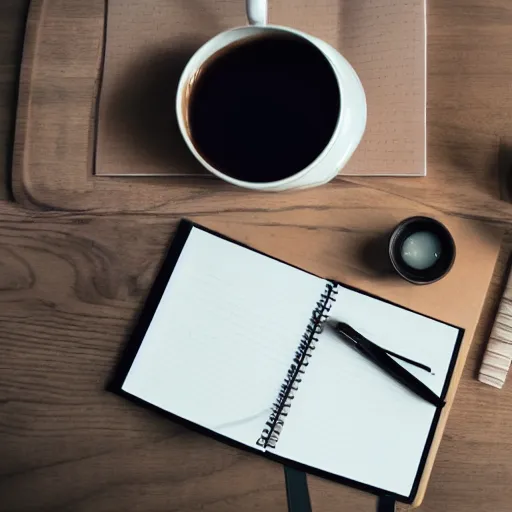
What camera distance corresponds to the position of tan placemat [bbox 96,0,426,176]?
666 millimetres

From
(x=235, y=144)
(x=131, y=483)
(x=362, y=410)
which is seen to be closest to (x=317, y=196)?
(x=235, y=144)

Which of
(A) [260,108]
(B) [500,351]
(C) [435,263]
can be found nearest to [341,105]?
(A) [260,108]

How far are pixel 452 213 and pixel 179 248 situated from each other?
0.28 metres

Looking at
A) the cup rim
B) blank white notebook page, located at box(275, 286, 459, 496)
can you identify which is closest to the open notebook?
blank white notebook page, located at box(275, 286, 459, 496)

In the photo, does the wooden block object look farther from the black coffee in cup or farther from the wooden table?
the black coffee in cup

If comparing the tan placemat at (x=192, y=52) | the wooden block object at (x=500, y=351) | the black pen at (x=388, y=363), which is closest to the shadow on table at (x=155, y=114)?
the tan placemat at (x=192, y=52)

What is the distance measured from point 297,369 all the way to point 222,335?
0.08 meters

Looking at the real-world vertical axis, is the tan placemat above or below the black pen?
above

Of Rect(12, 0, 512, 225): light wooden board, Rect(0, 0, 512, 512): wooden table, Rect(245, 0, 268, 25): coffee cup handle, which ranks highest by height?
Rect(245, 0, 268, 25): coffee cup handle

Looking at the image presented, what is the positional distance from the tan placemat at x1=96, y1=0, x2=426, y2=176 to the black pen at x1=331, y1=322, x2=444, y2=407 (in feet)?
0.52

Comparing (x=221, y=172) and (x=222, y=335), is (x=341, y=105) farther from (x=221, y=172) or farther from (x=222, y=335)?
(x=222, y=335)

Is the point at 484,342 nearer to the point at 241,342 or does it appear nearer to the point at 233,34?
the point at 241,342

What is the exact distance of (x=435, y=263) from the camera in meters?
0.66

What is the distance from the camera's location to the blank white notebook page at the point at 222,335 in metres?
0.68
